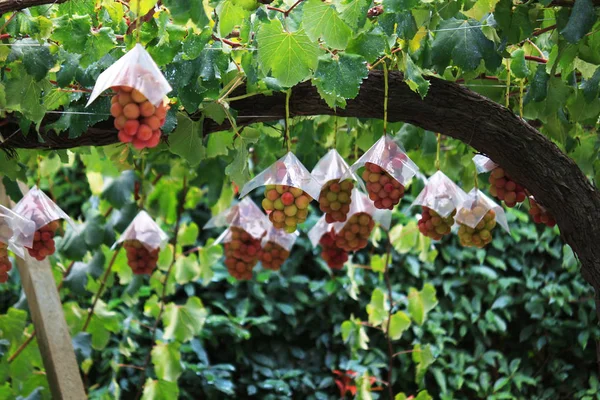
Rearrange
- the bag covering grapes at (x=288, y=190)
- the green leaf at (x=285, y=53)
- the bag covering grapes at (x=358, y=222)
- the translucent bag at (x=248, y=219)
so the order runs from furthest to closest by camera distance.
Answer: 1. the translucent bag at (x=248, y=219)
2. the bag covering grapes at (x=358, y=222)
3. the bag covering grapes at (x=288, y=190)
4. the green leaf at (x=285, y=53)

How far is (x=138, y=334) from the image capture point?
421cm

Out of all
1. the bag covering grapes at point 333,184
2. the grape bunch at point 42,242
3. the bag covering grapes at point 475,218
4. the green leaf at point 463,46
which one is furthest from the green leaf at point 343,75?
the grape bunch at point 42,242

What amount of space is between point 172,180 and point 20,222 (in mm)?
1354

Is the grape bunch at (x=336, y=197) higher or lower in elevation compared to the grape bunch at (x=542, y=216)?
higher

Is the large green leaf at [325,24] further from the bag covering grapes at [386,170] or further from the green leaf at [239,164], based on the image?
the green leaf at [239,164]

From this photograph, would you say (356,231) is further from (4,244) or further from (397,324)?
(397,324)

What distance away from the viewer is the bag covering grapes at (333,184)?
2045 mm

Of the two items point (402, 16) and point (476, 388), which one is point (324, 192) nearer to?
point (402, 16)

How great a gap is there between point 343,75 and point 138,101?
0.48m

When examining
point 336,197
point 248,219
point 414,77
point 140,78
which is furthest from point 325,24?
point 248,219

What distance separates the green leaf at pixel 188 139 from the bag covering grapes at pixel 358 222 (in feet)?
1.76

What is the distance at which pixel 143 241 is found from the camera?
2592 millimetres

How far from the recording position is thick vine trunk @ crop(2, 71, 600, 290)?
1.88 metres

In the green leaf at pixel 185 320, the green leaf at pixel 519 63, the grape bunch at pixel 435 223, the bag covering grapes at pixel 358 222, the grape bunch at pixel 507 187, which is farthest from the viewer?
the green leaf at pixel 185 320
